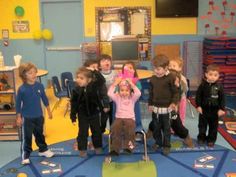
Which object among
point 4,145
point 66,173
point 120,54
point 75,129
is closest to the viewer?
point 66,173

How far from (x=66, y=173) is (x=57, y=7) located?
5.32 meters

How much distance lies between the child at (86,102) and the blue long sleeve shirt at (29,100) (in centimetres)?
41

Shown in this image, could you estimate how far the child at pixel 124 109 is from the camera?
13.6 feet

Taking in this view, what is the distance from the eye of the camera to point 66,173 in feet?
13.0

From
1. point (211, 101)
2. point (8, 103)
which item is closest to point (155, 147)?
point (211, 101)

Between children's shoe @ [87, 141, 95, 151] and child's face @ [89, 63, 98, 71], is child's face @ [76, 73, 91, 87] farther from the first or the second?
children's shoe @ [87, 141, 95, 151]

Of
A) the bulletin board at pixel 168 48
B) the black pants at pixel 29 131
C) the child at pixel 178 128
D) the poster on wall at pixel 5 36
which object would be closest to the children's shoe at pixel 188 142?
the child at pixel 178 128

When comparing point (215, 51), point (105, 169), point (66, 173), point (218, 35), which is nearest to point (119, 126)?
point (105, 169)

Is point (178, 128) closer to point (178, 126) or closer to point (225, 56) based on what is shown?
point (178, 126)

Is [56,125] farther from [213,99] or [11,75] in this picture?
[213,99]

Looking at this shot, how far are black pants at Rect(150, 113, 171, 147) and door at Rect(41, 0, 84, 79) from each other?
4.44 metres

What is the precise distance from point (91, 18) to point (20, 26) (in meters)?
1.75

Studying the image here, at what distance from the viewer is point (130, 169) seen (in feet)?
13.2

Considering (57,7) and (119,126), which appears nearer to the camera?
(119,126)
